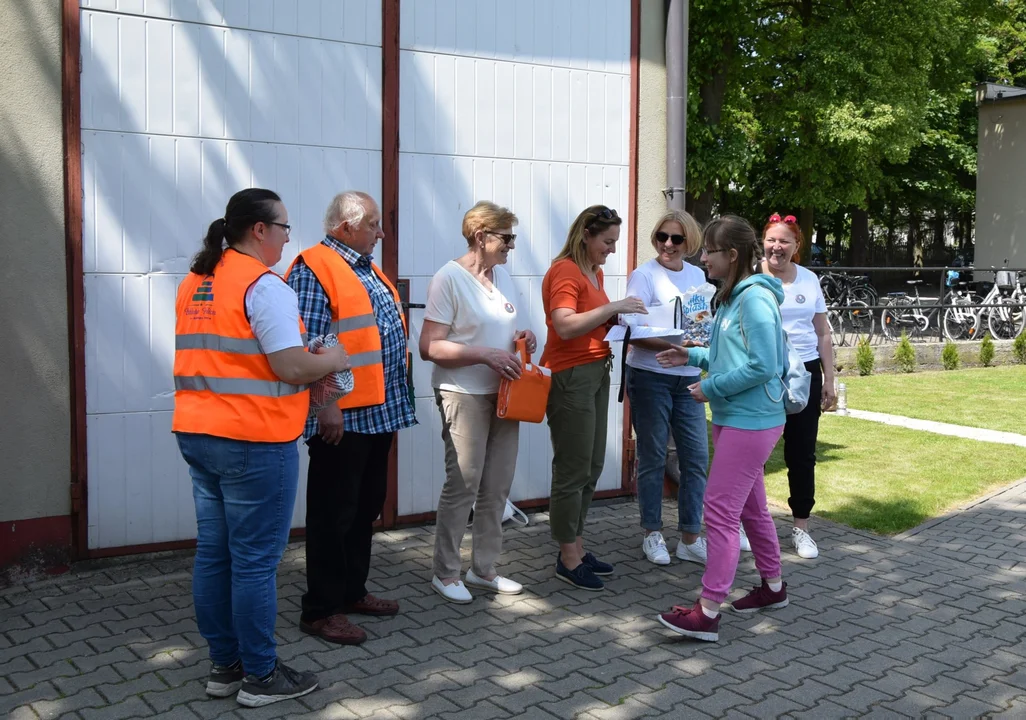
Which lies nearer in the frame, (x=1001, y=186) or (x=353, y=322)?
(x=353, y=322)

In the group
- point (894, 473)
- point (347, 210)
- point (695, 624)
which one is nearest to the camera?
point (347, 210)

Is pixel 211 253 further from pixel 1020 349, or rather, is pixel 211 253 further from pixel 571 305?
pixel 1020 349

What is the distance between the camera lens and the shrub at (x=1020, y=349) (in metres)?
16.2

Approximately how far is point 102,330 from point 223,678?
7.39 feet

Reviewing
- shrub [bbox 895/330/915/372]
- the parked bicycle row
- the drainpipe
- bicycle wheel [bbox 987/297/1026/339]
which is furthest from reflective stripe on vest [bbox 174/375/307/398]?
bicycle wheel [bbox 987/297/1026/339]

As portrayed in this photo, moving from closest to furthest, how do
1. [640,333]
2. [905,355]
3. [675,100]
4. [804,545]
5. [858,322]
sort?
[640,333] < [804,545] < [675,100] < [905,355] < [858,322]

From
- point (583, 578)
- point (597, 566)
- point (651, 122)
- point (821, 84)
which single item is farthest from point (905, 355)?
point (583, 578)

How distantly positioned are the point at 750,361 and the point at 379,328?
1613mm

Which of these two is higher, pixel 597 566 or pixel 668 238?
pixel 668 238

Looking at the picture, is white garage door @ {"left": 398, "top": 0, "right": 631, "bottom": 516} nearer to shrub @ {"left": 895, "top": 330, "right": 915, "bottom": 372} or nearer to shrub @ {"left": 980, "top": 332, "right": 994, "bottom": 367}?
shrub @ {"left": 895, "top": 330, "right": 915, "bottom": 372}

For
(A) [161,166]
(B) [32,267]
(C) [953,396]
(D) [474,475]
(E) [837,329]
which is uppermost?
(A) [161,166]

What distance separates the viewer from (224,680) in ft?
13.1

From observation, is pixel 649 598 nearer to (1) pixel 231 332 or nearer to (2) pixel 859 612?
(2) pixel 859 612

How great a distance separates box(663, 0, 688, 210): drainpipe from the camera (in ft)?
23.5
